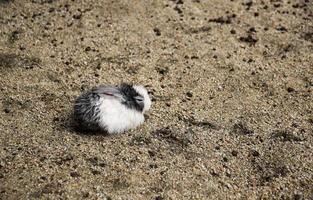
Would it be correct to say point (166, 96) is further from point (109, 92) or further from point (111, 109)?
point (111, 109)

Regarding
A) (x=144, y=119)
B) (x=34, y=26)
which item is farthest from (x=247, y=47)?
(x=34, y=26)

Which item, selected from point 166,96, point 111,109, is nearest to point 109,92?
point 111,109

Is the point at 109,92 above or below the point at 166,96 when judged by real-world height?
above

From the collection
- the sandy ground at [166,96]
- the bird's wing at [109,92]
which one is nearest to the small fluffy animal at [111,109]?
the bird's wing at [109,92]

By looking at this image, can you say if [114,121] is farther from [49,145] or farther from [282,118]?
[282,118]

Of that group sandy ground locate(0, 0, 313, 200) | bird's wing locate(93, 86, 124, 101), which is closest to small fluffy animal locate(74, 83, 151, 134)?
bird's wing locate(93, 86, 124, 101)

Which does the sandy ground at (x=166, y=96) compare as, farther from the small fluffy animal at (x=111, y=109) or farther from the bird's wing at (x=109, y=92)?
the bird's wing at (x=109, y=92)
